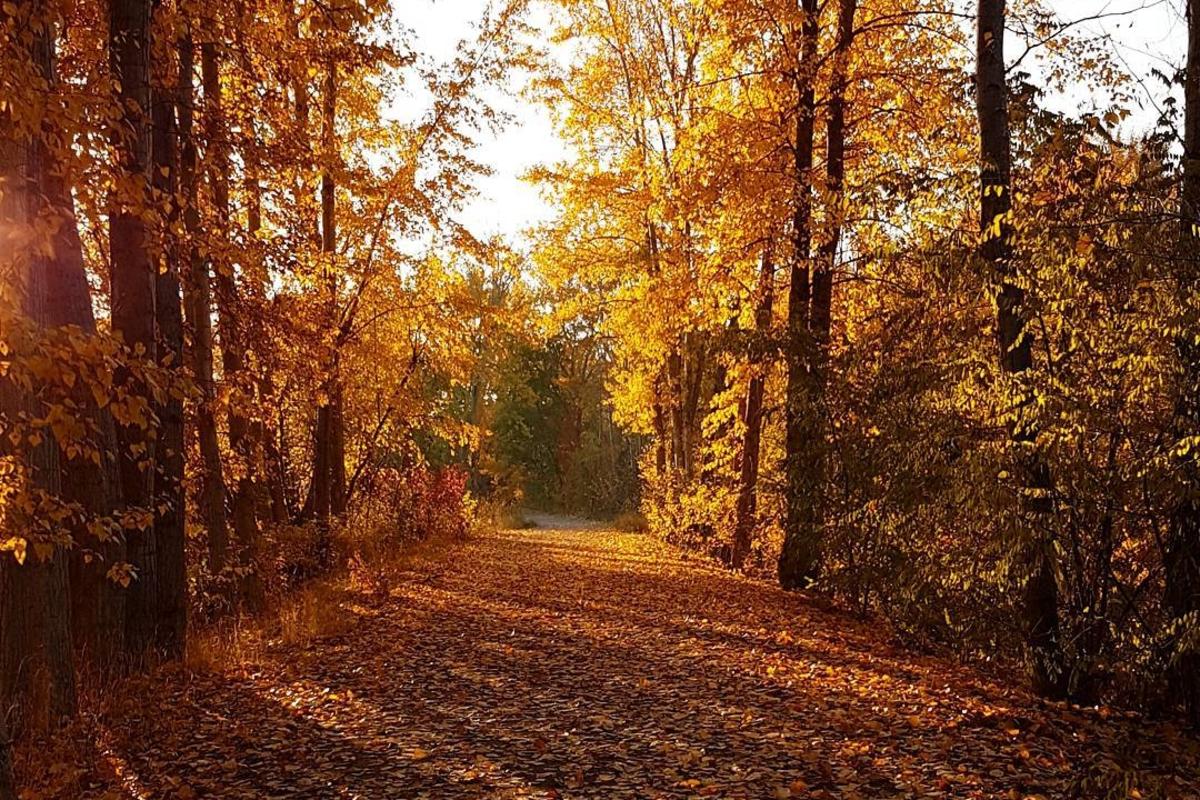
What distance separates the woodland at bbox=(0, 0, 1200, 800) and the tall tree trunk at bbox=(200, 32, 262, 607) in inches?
2.1

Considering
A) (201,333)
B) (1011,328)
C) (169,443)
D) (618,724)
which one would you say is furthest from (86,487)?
(1011,328)

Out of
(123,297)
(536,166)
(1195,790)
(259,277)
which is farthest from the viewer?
(536,166)

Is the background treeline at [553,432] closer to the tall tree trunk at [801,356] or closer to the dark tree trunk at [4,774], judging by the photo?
the tall tree trunk at [801,356]

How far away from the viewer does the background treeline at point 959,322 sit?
485 centimetres

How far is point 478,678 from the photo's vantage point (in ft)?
23.1

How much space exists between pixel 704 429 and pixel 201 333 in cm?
783

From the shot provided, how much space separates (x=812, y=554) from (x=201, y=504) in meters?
7.02

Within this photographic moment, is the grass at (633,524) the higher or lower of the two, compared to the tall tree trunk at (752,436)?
lower

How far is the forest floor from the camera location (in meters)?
4.62

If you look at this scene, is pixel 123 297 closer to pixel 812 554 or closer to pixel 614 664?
pixel 614 664

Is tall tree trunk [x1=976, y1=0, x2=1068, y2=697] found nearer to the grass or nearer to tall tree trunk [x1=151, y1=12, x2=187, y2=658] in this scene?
tall tree trunk [x1=151, y1=12, x2=187, y2=658]

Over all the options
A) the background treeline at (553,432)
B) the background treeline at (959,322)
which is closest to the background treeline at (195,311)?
the background treeline at (959,322)

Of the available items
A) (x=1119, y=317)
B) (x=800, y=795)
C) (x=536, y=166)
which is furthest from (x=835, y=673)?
(x=536, y=166)

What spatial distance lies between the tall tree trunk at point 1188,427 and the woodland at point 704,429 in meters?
0.02
